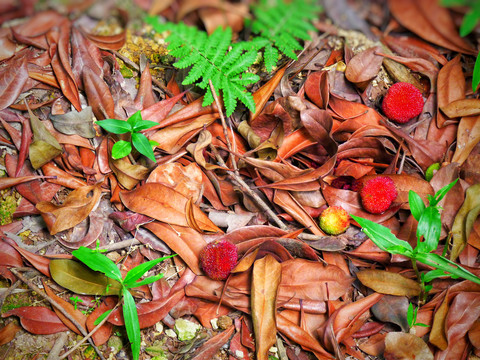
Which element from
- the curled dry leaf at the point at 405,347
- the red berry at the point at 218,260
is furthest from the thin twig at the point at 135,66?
the curled dry leaf at the point at 405,347

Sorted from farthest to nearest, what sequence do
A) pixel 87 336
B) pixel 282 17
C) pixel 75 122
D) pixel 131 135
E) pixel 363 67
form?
pixel 363 67 → pixel 75 122 → pixel 131 135 → pixel 87 336 → pixel 282 17

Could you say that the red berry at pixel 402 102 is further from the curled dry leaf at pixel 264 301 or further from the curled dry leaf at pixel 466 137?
the curled dry leaf at pixel 264 301

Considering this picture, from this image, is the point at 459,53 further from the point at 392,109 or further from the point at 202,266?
the point at 202,266

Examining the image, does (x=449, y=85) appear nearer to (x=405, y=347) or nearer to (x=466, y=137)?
(x=466, y=137)

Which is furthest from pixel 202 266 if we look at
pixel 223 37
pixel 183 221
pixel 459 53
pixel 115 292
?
pixel 459 53

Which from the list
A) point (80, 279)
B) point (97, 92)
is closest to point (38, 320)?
point (80, 279)

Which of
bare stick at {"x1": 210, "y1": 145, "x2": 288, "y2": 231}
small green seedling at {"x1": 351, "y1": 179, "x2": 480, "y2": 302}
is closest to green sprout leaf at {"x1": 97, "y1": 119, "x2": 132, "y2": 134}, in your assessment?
bare stick at {"x1": 210, "y1": 145, "x2": 288, "y2": 231}
